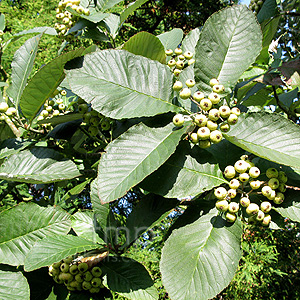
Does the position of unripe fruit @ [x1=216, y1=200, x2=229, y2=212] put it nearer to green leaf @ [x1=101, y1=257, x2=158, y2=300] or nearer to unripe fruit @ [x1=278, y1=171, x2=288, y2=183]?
unripe fruit @ [x1=278, y1=171, x2=288, y2=183]

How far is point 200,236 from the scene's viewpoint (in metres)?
0.83

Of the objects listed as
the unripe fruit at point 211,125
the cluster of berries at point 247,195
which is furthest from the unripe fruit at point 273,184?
the unripe fruit at point 211,125

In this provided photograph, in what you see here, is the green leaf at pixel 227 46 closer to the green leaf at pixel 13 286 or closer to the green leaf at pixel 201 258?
the green leaf at pixel 201 258

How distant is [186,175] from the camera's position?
2.73 ft

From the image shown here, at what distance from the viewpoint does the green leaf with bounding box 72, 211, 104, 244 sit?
1127 mm

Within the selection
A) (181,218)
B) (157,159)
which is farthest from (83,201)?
(157,159)

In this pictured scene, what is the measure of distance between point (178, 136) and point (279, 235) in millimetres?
3264

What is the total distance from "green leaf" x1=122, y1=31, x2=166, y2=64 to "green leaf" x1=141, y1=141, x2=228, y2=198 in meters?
0.36

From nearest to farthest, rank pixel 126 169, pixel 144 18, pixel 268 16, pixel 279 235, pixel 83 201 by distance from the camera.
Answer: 1. pixel 126 169
2. pixel 268 16
3. pixel 83 201
4. pixel 279 235
5. pixel 144 18

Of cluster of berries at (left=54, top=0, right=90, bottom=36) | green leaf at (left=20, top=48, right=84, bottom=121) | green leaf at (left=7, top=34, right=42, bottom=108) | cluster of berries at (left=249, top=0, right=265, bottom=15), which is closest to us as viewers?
green leaf at (left=20, top=48, right=84, bottom=121)

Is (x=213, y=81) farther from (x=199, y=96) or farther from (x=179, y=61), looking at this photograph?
(x=179, y=61)

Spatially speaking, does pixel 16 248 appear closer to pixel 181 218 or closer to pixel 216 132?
pixel 181 218

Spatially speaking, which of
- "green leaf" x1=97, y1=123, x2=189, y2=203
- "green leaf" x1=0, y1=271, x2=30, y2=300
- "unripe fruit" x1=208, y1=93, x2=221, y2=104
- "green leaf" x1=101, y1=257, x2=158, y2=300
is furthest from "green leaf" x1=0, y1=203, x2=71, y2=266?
"unripe fruit" x1=208, y1=93, x2=221, y2=104

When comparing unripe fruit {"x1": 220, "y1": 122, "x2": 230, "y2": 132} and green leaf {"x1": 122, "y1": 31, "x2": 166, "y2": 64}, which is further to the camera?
green leaf {"x1": 122, "y1": 31, "x2": 166, "y2": 64}
